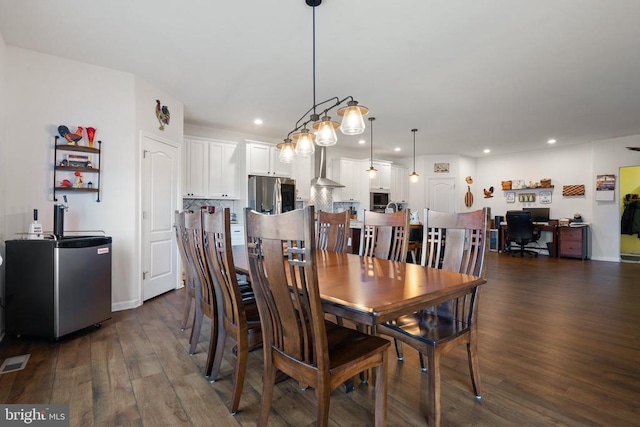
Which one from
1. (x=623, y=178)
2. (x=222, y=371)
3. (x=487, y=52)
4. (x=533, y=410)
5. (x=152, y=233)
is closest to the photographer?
(x=533, y=410)

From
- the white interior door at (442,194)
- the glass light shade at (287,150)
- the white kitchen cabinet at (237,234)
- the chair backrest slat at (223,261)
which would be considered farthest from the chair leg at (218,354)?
the white interior door at (442,194)

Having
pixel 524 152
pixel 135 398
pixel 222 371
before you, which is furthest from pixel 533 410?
pixel 524 152

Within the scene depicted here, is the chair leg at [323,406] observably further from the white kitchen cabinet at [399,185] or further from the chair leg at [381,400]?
the white kitchen cabinet at [399,185]

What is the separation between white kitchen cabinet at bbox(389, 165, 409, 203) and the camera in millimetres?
8203

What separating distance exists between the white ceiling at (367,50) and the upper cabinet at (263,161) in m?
0.73

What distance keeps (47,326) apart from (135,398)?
137cm

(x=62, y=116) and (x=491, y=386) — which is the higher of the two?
(x=62, y=116)

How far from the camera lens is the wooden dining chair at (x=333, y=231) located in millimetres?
2916

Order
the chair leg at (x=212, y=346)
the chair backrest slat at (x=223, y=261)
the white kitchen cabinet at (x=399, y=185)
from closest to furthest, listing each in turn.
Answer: the chair backrest slat at (x=223, y=261) → the chair leg at (x=212, y=346) → the white kitchen cabinet at (x=399, y=185)

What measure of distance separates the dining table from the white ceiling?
194cm

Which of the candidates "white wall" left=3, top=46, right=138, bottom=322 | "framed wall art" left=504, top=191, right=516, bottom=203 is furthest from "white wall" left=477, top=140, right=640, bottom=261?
"white wall" left=3, top=46, right=138, bottom=322

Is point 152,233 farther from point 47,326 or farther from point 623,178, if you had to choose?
point 623,178

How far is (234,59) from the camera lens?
3182mm

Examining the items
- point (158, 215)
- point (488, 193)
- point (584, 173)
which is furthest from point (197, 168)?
point (584, 173)
